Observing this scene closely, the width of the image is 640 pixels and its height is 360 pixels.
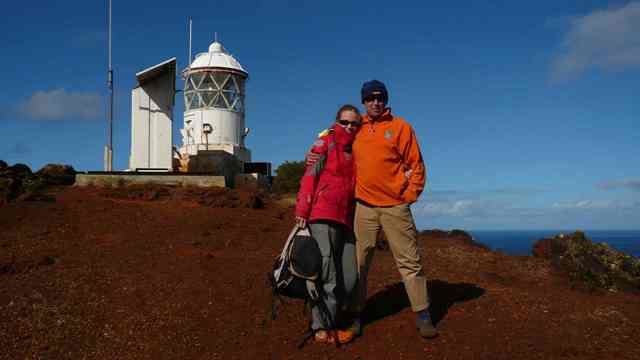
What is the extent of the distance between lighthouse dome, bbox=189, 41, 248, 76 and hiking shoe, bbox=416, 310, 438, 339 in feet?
65.5

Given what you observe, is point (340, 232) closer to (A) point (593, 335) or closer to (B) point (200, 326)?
(B) point (200, 326)

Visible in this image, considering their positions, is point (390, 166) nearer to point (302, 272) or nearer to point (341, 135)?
point (341, 135)

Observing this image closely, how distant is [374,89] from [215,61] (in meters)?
19.7

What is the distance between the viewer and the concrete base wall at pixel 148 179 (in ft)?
57.0

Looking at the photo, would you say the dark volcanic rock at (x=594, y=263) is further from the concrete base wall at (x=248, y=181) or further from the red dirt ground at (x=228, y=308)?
the concrete base wall at (x=248, y=181)

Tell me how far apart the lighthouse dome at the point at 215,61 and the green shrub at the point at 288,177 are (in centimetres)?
552

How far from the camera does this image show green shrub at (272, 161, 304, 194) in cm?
2702

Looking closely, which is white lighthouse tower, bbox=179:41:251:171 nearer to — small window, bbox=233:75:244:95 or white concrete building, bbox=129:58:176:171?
small window, bbox=233:75:244:95

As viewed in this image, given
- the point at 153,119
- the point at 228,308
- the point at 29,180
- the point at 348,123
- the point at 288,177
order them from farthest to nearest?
the point at 288,177, the point at 153,119, the point at 29,180, the point at 228,308, the point at 348,123

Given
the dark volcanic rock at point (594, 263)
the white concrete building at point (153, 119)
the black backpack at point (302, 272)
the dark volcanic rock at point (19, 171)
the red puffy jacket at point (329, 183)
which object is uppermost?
the white concrete building at point (153, 119)

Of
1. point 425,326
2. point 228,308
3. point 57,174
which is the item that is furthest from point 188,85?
point 425,326

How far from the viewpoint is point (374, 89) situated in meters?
5.90

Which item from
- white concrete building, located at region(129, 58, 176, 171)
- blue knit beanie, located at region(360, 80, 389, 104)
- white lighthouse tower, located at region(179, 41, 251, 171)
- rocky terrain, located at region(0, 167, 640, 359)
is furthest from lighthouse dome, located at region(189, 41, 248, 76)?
blue knit beanie, located at region(360, 80, 389, 104)

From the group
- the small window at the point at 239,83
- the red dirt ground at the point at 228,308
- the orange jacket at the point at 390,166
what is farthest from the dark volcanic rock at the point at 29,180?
the orange jacket at the point at 390,166
